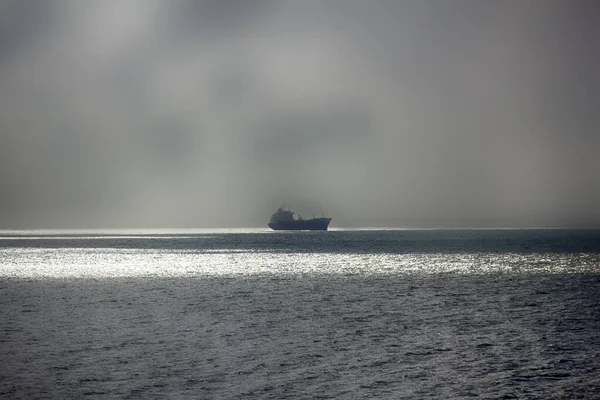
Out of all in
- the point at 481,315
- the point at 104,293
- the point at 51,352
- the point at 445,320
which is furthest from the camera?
the point at 104,293

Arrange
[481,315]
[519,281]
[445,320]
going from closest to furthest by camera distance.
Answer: [445,320], [481,315], [519,281]

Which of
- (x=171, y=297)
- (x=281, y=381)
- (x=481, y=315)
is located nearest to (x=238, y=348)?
(x=281, y=381)

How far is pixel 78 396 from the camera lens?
18.8 m

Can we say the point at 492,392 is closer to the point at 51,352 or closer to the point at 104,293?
the point at 51,352

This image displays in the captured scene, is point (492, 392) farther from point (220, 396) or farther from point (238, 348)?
point (238, 348)

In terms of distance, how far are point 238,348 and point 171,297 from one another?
2162 cm

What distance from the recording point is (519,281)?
61.2 meters

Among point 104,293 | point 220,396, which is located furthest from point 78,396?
point 104,293

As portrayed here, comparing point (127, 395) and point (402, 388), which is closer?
point (127, 395)

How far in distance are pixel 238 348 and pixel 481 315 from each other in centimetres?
1636

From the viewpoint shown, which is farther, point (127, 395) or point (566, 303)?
point (566, 303)

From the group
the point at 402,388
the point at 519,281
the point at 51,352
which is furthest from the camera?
the point at 519,281

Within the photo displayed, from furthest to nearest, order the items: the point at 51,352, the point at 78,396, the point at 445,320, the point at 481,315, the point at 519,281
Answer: the point at 519,281 → the point at 481,315 → the point at 445,320 → the point at 51,352 → the point at 78,396

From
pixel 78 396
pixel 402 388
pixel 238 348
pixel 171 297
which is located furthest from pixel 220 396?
pixel 171 297
